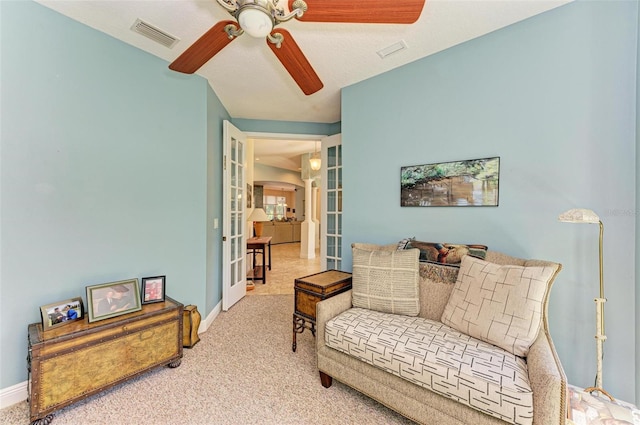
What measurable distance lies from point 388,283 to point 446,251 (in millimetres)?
556

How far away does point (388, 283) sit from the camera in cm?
192

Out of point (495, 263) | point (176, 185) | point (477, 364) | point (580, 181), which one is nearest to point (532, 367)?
point (477, 364)

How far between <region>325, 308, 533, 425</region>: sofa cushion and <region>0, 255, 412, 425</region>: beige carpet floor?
0.37 meters

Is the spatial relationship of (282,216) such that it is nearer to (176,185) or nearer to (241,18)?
(176,185)

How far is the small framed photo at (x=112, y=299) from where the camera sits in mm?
1724

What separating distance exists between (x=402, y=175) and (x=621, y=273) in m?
1.57

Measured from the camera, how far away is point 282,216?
11438 millimetres

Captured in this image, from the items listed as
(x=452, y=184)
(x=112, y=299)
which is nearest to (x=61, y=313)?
(x=112, y=299)

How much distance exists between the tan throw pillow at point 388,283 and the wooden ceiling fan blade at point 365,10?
1526mm

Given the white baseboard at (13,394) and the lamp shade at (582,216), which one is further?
the white baseboard at (13,394)

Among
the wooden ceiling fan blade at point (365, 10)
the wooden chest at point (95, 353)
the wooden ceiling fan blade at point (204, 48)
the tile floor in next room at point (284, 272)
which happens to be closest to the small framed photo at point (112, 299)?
the wooden chest at point (95, 353)

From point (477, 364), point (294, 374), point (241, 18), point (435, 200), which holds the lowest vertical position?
point (294, 374)

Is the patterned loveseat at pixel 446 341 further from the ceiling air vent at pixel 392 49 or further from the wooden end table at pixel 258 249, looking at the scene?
the wooden end table at pixel 258 249

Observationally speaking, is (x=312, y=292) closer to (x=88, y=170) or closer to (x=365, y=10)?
(x=365, y=10)
